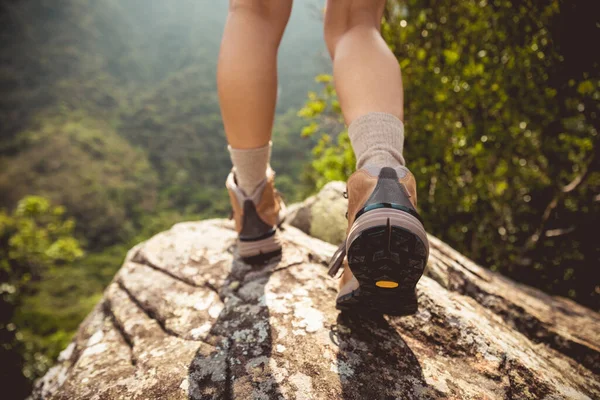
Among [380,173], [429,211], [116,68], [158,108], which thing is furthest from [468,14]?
[116,68]

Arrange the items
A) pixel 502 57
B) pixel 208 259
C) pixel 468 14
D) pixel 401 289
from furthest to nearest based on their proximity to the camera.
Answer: pixel 468 14
pixel 502 57
pixel 208 259
pixel 401 289

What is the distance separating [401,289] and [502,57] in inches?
85.6

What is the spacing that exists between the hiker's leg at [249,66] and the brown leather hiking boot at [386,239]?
1.56ft

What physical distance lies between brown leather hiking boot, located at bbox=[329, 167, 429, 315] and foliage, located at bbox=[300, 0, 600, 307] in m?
1.75

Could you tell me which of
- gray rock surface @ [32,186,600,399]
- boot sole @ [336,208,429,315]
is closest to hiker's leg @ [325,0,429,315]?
boot sole @ [336,208,429,315]

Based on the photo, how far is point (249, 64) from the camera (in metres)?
1.12

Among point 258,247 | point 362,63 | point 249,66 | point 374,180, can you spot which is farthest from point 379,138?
point 258,247

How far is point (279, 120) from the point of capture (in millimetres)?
63281

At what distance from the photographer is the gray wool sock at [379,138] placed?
96 centimetres

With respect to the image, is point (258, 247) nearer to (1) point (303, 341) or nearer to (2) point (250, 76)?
(1) point (303, 341)

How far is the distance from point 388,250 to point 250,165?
0.76 metres

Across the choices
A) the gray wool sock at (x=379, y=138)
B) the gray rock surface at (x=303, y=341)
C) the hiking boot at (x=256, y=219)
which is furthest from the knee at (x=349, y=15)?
the gray rock surface at (x=303, y=341)

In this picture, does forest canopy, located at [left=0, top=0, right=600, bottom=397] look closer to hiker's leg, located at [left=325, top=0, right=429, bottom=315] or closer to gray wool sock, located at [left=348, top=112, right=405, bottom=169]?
hiker's leg, located at [left=325, top=0, right=429, bottom=315]

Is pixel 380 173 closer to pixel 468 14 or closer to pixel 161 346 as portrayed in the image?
pixel 161 346
